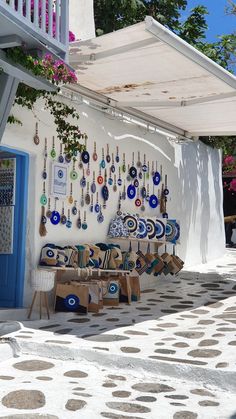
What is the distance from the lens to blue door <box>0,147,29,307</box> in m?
7.38

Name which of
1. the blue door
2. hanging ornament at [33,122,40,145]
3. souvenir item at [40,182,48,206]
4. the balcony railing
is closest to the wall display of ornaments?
souvenir item at [40,182,48,206]

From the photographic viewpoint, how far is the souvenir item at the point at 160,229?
392 inches

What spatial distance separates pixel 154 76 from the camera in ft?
23.8

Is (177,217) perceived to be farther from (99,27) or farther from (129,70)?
(99,27)

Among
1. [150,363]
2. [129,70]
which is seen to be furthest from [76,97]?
[150,363]

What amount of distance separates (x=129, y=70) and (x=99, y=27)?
7.16 metres

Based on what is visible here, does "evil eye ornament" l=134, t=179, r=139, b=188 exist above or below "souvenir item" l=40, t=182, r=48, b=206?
above

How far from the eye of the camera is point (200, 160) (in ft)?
41.3

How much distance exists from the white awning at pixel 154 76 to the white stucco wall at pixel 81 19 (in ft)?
3.78

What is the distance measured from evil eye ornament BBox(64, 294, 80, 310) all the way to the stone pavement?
189 millimetres

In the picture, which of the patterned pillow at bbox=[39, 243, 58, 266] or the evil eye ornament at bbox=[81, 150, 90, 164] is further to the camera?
the evil eye ornament at bbox=[81, 150, 90, 164]

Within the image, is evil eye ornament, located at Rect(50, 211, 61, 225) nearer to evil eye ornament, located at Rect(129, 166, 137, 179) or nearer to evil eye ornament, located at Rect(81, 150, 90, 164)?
evil eye ornament, located at Rect(81, 150, 90, 164)

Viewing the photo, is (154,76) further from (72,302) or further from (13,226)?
(72,302)

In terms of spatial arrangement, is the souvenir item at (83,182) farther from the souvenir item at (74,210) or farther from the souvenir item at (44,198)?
the souvenir item at (44,198)
